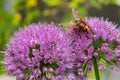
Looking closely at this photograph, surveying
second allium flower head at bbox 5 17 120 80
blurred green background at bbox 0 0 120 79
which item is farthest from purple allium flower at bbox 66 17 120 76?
blurred green background at bbox 0 0 120 79

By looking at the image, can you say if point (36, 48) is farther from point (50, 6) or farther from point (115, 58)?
point (50, 6)

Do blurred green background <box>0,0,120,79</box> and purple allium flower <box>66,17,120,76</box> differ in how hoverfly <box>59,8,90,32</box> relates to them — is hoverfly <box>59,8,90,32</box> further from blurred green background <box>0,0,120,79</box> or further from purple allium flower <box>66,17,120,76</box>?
blurred green background <box>0,0,120,79</box>

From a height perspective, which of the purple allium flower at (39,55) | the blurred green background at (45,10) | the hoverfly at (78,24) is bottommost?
the purple allium flower at (39,55)

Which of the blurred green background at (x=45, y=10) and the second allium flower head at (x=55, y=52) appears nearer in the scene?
the second allium flower head at (x=55, y=52)

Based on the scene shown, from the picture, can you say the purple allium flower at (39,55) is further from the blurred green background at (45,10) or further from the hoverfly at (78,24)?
the blurred green background at (45,10)

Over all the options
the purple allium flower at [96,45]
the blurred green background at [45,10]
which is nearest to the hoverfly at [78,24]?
the purple allium flower at [96,45]

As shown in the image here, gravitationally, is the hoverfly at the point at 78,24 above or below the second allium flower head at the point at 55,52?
above

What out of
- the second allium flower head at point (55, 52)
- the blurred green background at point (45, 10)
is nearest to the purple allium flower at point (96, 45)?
the second allium flower head at point (55, 52)

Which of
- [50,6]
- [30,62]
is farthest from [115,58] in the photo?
[50,6]
